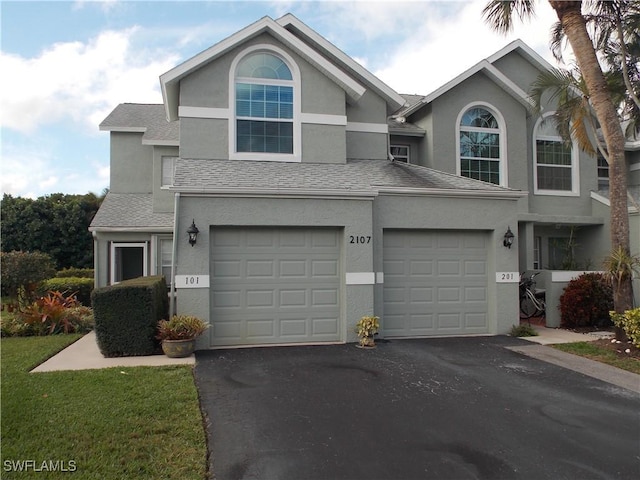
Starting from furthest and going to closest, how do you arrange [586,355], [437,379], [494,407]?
[586,355] < [437,379] < [494,407]

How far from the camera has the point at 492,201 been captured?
10.9 m

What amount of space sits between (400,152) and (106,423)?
1239 centimetres

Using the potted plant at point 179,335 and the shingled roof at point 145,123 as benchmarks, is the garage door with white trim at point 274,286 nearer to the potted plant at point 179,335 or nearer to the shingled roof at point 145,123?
the potted plant at point 179,335

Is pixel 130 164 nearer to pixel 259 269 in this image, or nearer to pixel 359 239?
pixel 259 269

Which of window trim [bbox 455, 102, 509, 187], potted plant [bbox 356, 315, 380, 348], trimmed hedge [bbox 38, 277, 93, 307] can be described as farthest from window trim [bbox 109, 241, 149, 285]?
window trim [bbox 455, 102, 509, 187]

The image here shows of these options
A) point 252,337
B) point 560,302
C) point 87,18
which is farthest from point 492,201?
point 87,18

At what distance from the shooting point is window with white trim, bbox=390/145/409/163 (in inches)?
599

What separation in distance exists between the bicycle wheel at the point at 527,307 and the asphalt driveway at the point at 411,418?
5.95 meters

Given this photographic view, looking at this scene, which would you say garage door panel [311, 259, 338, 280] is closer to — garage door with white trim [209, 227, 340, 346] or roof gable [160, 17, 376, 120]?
garage door with white trim [209, 227, 340, 346]

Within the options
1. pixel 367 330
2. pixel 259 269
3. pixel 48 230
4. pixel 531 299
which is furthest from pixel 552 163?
pixel 48 230

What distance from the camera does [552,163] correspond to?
51.5 feet

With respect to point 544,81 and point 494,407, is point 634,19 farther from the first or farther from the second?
point 494,407

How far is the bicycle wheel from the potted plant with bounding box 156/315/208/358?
10.0m

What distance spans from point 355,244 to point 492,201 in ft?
12.0
